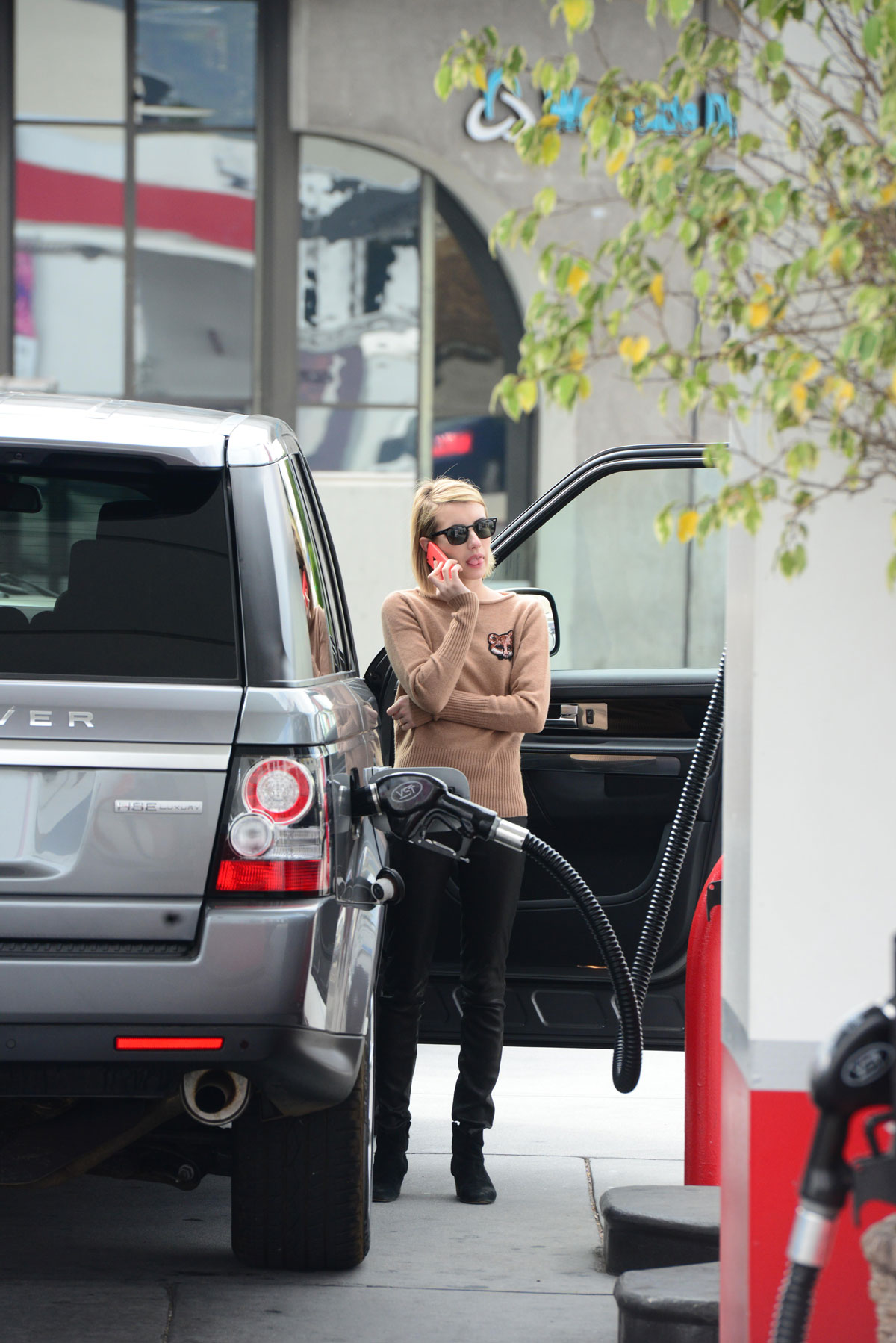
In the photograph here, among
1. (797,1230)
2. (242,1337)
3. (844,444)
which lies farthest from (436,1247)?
(844,444)

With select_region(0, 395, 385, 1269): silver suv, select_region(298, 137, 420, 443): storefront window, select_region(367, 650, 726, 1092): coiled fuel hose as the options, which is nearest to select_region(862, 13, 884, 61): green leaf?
select_region(367, 650, 726, 1092): coiled fuel hose

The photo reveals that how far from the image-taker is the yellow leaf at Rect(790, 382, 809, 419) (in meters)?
2.08

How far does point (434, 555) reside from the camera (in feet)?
15.1

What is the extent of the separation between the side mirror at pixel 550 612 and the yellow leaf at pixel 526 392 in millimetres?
2441

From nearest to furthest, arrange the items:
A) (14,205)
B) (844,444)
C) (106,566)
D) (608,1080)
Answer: (844,444) < (106,566) < (608,1080) < (14,205)

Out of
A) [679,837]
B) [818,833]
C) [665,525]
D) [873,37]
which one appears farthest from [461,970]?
[873,37]

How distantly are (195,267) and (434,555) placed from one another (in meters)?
9.77

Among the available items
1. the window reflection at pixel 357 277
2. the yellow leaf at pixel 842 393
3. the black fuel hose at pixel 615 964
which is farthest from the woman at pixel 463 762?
the window reflection at pixel 357 277

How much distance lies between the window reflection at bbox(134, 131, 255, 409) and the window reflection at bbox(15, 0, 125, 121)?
48cm

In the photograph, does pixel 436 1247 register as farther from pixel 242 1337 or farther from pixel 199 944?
pixel 199 944

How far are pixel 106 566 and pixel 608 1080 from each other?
3.67m

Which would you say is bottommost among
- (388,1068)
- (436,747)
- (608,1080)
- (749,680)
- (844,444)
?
(608,1080)

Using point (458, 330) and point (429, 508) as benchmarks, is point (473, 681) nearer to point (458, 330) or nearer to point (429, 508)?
point (429, 508)

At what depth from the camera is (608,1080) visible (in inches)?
249
